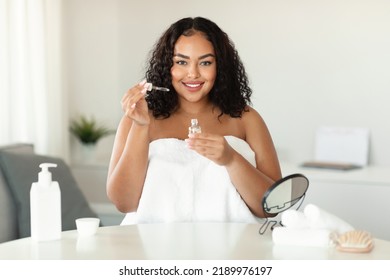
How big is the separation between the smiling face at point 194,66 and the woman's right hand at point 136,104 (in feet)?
0.46

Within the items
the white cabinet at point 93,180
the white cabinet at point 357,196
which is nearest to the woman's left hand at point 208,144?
the white cabinet at point 357,196

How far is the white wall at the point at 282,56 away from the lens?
3.84 meters

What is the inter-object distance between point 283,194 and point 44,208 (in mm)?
536

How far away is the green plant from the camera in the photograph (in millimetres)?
3988

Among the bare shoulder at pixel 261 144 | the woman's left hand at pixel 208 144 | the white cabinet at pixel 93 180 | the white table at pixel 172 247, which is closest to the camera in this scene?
the white table at pixel 172 247

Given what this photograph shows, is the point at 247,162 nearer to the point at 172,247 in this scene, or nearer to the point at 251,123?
the point at 251,123

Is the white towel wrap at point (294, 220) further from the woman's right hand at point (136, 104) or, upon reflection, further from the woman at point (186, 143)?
the woman's right hand at point (136, 104)

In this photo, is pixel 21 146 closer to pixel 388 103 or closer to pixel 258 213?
pixel 258 213

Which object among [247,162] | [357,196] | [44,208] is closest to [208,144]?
[247,162]

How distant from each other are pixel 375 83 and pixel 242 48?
2.41ft

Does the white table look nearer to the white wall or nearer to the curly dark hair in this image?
the curly dark hair

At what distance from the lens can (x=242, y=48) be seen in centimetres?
403

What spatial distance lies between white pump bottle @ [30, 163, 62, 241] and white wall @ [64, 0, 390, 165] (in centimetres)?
232
